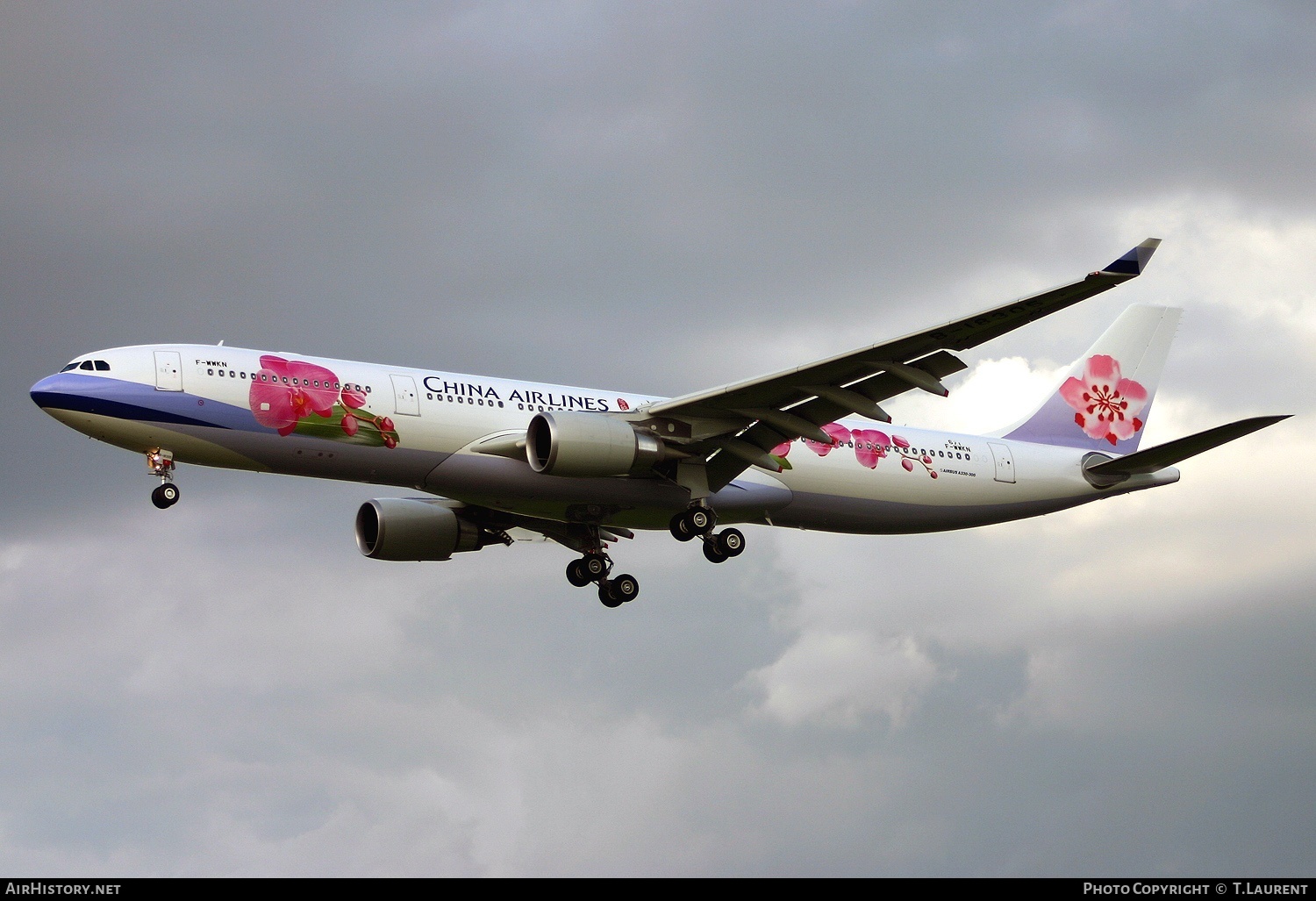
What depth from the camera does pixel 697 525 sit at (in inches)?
1660

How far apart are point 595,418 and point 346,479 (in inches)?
253

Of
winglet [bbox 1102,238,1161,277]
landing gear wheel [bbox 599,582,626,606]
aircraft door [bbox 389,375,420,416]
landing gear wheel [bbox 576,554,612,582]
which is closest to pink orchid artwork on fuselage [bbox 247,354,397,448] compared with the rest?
aircraft door [bbox 389,375,420,416]

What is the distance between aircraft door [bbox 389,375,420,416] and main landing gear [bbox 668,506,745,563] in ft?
25.9

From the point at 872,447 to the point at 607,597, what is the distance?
915 cm

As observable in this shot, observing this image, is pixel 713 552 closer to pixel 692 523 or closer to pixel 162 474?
pixel 692 523

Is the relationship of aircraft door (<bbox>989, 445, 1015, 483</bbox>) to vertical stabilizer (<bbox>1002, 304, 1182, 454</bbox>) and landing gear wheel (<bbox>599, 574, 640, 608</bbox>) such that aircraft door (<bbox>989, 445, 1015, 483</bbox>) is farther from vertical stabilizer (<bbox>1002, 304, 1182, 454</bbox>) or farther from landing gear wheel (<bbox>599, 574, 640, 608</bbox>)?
landing gear wheel (<bbox>599, 574, 640, 608</bbox>)

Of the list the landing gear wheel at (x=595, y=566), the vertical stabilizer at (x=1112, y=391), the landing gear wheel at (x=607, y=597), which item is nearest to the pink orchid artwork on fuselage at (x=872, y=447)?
the vertical stabilizer at (x=1112, y=391)

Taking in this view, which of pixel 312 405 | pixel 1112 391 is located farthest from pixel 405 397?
pixel 1112 391

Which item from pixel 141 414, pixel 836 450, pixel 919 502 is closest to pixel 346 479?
pixel 141 414

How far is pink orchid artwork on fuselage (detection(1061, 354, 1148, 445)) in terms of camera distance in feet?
168

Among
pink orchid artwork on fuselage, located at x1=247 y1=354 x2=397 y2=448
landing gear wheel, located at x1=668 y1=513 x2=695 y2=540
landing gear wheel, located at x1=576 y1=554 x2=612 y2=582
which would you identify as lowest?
landing gear wheel, located at x1=668 y1=513 x2=695 y2=540

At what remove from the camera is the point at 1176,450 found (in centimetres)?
4456
